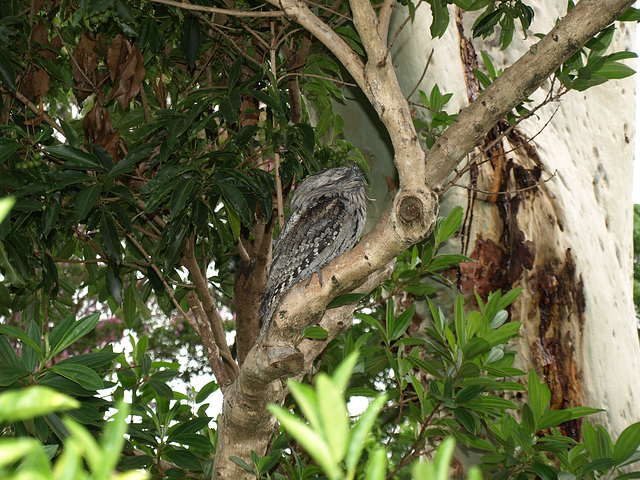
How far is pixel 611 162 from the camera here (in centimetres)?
349

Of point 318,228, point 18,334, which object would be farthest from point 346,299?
point 18,334

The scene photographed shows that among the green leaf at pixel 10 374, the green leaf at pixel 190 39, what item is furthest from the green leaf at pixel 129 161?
the green leaf at pixel 10 374

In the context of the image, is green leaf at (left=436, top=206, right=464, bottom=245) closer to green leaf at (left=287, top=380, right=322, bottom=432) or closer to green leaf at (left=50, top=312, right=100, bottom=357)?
green leaf at (left=50, top=312, right=100, bottom=357)

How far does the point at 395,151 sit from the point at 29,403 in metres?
1.34

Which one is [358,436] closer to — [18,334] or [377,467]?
[377,467]

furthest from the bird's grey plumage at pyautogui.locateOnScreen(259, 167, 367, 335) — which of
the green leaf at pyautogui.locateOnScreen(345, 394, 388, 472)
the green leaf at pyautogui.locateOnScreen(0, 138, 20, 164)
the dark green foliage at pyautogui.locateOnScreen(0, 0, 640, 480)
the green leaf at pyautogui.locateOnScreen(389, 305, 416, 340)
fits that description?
the green leaf at pyautogui.locateOnScreen(345, 394, 388, 472)

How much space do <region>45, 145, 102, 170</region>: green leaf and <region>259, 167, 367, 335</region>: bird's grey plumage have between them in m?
0.84

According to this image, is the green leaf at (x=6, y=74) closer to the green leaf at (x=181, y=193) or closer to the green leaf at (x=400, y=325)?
the green leaf at (x=181, y=193)

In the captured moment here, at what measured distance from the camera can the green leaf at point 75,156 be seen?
Result: 7.00 ft

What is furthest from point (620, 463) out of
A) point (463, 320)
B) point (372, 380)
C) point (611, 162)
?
point (372, 380)

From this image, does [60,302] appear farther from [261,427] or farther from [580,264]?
[580,264]

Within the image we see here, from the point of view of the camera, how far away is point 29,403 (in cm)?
38

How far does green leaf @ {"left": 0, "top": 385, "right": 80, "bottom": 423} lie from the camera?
0.37 metres

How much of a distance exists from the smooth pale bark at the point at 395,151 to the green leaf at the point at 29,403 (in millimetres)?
1207
